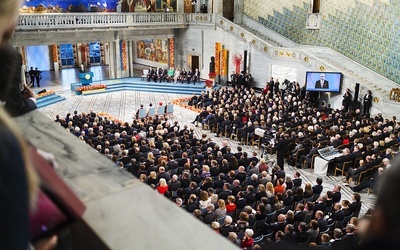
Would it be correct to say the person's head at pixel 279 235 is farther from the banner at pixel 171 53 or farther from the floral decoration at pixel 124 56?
the banner at pixel 171 53

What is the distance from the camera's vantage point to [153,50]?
107ft

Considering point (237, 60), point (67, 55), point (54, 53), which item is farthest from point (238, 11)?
point (54, 53)

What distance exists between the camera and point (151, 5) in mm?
29344

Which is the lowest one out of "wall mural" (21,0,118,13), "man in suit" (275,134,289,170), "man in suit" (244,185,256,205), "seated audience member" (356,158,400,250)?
"man in suit" (275,134,289,170)

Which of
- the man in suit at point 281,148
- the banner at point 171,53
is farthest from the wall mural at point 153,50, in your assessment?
the man in suit at point 281,148

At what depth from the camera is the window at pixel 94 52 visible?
33625mm

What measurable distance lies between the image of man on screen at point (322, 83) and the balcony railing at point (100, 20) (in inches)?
377

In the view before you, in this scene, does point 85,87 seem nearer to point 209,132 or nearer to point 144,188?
point 209,132

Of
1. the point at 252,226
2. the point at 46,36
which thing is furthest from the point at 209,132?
the point at 46,36

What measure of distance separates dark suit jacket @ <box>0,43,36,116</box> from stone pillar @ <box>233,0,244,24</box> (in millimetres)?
27159

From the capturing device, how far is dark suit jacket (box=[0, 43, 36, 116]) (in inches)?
59.8

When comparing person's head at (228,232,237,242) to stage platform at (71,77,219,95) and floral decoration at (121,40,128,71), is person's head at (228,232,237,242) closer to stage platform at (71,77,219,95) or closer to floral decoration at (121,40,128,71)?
stage platform at (71,77,219,95)

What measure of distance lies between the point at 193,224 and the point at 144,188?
0.31 m

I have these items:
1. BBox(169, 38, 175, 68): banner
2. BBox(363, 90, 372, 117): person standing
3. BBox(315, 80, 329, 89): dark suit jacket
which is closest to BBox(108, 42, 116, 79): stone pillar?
BBox(169, 38, 175, 68): banner
